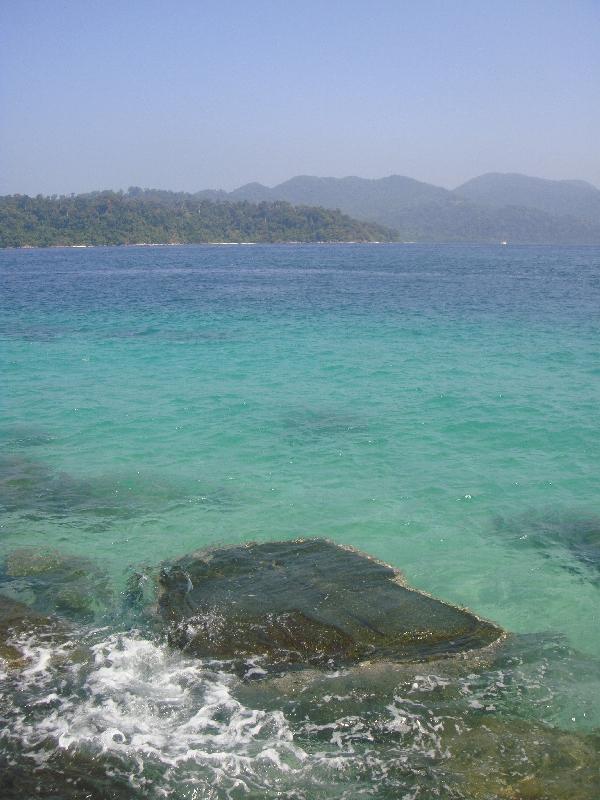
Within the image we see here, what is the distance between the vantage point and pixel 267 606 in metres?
8.20

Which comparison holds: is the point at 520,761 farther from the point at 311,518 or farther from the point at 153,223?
the point at 153,223

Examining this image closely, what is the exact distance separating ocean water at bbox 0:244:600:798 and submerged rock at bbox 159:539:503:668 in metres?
0.37

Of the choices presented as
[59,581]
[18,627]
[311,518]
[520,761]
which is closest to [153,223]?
[311,518]

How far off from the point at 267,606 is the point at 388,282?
160 feet

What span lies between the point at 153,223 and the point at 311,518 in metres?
167

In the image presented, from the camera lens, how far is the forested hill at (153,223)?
14575cm

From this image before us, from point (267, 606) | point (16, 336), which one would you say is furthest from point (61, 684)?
point (16, 336)

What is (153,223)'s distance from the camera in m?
167

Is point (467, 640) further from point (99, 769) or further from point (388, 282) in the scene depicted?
point (388, 282)

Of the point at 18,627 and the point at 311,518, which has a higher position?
the point at 311,518

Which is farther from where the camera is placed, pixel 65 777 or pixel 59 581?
pixel 59 581

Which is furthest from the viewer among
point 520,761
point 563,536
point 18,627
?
point 563,536

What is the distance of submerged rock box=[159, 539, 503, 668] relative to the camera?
7.44 meters

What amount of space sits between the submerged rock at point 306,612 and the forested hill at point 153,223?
143752mm
